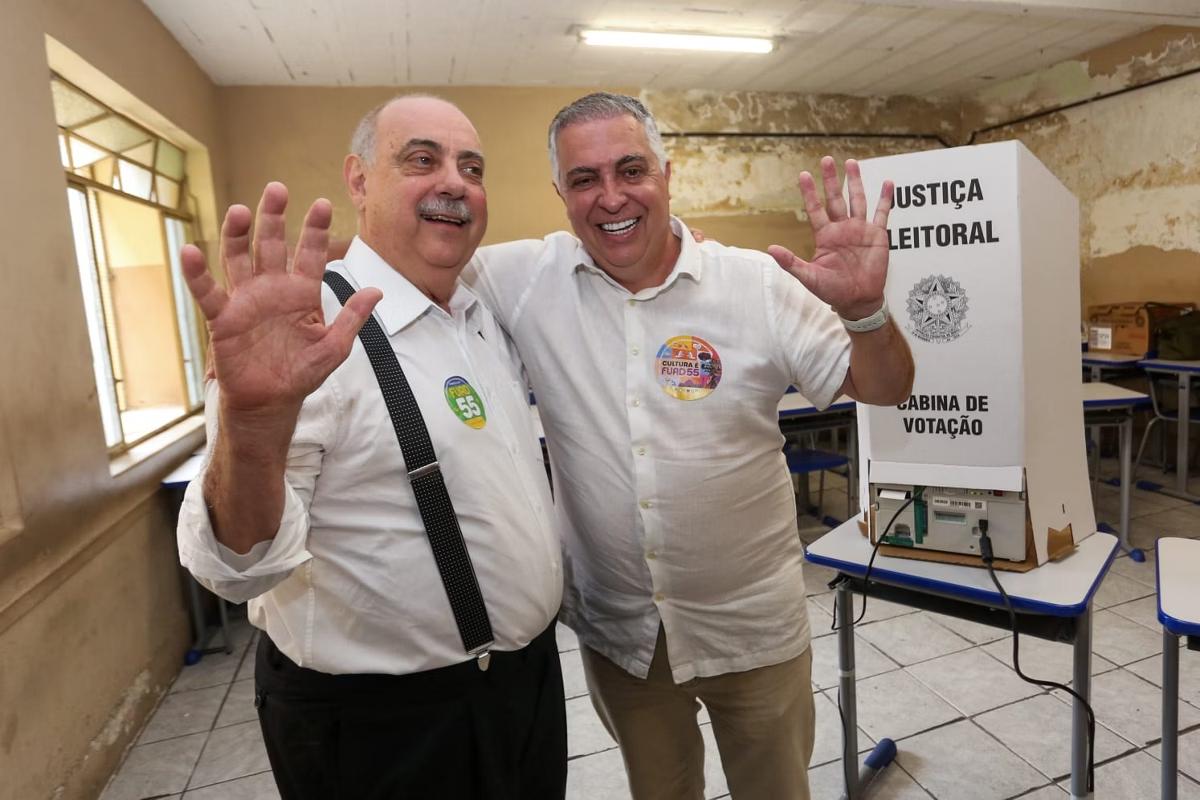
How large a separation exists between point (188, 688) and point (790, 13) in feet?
15.8

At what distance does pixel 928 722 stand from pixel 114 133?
4341 millimetres

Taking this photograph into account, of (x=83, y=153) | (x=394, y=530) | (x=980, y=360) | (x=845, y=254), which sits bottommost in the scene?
(x=394, y=530)

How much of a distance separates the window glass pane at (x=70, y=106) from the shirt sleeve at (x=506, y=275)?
2.31 m

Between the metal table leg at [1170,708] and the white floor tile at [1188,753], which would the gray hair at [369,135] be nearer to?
the metal table leg at [1170,708]

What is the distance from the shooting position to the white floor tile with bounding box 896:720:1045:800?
210cm

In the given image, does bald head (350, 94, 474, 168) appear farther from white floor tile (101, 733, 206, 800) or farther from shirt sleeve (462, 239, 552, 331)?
white floor tile (101, 733, 206, 800)

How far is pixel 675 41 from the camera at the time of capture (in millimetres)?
4648

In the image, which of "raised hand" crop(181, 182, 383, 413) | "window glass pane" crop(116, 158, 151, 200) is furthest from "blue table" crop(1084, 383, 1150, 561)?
"window glass pane" crop(116, 158, 151, 200)

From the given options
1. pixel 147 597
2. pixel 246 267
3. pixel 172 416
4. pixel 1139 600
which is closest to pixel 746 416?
pixel 246 267

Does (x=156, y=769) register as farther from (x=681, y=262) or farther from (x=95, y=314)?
(x=681, y=262)

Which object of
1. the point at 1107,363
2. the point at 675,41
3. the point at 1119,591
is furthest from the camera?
the point at 1107,363

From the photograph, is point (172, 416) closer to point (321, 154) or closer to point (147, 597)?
point (147, 597)

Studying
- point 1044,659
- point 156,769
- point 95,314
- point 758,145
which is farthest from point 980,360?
point 758,145

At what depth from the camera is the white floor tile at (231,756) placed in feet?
7.79
